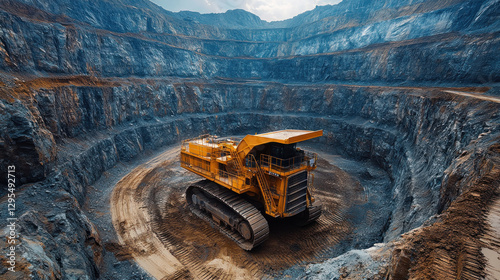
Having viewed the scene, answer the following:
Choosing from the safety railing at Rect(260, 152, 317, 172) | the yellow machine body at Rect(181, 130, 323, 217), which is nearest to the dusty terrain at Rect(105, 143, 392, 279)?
the yellow machine body at Rect(181, 130, 323, 217)

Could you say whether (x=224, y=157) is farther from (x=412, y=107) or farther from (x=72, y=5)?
(x=72, y=5)

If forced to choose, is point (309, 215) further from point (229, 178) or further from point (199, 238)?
point (199, 238)

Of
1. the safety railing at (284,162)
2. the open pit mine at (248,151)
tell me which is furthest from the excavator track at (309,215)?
the safety railing at (284,162)

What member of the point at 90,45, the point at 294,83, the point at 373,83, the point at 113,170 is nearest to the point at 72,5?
the point at 90,45

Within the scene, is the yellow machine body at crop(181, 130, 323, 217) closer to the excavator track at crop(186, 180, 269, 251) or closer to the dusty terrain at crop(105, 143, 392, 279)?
the excavator track at crop(186, 180, 269, 251)

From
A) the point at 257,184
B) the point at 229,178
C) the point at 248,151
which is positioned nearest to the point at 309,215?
the point at 257,184

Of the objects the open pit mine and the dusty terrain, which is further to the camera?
the dusty terrain

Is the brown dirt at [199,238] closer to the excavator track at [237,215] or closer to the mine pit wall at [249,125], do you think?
the excavator track at [237,215]
